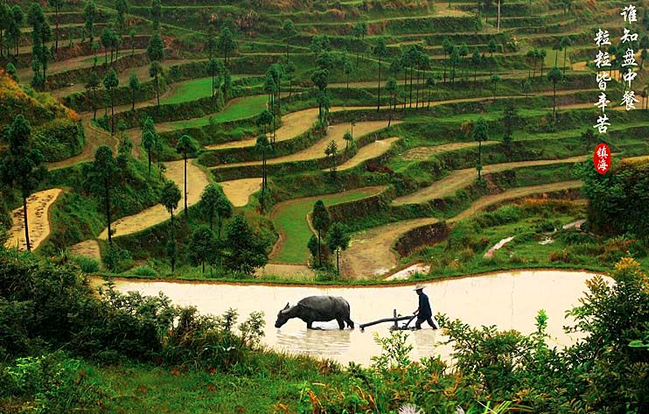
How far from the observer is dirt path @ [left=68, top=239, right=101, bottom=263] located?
98.6 feet

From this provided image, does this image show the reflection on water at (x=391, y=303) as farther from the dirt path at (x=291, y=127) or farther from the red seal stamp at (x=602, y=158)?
the dirt path at (x=291, y=127)

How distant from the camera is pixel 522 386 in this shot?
8.25m

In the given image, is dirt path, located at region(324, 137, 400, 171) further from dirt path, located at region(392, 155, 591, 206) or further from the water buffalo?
the water buffalo

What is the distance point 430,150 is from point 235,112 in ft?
41.9

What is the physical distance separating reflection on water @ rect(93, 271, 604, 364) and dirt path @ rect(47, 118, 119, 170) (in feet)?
65.8

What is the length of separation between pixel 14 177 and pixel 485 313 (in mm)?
16437

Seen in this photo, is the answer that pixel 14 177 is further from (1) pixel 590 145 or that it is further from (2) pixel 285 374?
(1) pixel 590 145

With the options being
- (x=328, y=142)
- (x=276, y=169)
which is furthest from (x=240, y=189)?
(x=328, y=142)

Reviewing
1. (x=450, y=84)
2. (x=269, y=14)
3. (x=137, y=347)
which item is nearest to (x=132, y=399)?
(x=137, y=347)

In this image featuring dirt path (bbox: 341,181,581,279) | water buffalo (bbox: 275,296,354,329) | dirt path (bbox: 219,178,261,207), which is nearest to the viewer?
water buffalo (bbox: 275,296,354,329)

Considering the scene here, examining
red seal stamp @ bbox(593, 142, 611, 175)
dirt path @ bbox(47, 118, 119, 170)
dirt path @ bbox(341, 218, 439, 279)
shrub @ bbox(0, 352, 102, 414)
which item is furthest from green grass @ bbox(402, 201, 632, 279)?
dirt path @ bbox(47, 118, 119, 170)

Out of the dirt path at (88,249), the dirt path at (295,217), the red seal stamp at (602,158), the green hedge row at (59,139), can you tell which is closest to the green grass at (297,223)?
the dirt path at (295,217)

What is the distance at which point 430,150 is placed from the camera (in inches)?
2131

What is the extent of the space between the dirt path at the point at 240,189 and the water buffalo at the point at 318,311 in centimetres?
2509
